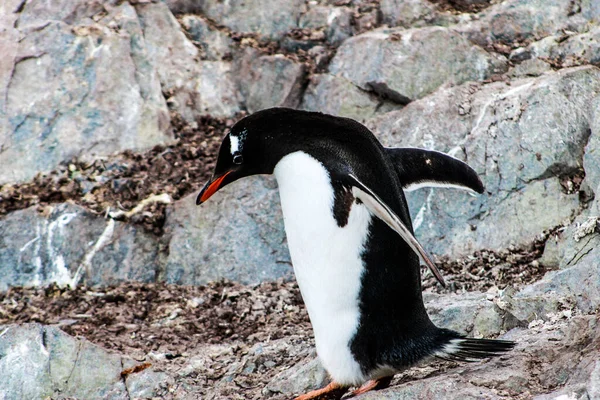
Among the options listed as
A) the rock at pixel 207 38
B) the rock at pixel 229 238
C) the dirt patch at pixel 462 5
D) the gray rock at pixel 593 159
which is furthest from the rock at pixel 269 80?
the gray rock at pixel 593 159

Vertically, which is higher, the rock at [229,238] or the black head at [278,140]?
the black head at [278,140]

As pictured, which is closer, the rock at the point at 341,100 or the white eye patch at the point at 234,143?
the white eye patch at the point at 234,143

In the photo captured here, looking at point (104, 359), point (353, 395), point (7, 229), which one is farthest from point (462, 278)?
point (7, 229)

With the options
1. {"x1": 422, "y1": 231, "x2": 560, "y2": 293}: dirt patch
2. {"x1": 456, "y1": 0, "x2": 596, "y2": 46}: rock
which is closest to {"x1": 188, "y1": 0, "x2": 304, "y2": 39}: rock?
{"x1": 456, "y1": 0, "x2": 596, "y2": 46}: rock

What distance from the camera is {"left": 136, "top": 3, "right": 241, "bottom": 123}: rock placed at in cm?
682

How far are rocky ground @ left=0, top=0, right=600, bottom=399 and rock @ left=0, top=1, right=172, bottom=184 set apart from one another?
0.02 meters

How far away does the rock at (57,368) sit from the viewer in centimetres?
425

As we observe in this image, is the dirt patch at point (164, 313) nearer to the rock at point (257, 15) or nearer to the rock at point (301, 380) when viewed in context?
the rock at point (301, 380)

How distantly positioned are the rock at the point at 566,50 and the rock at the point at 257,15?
2109 mm

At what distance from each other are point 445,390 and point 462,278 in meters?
2.09

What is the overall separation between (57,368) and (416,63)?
3657 millimetres

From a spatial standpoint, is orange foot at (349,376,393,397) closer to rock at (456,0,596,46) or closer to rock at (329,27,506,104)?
rock at (329,27,506,104)

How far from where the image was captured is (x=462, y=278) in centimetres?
489

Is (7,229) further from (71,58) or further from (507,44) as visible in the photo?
(507,44)
